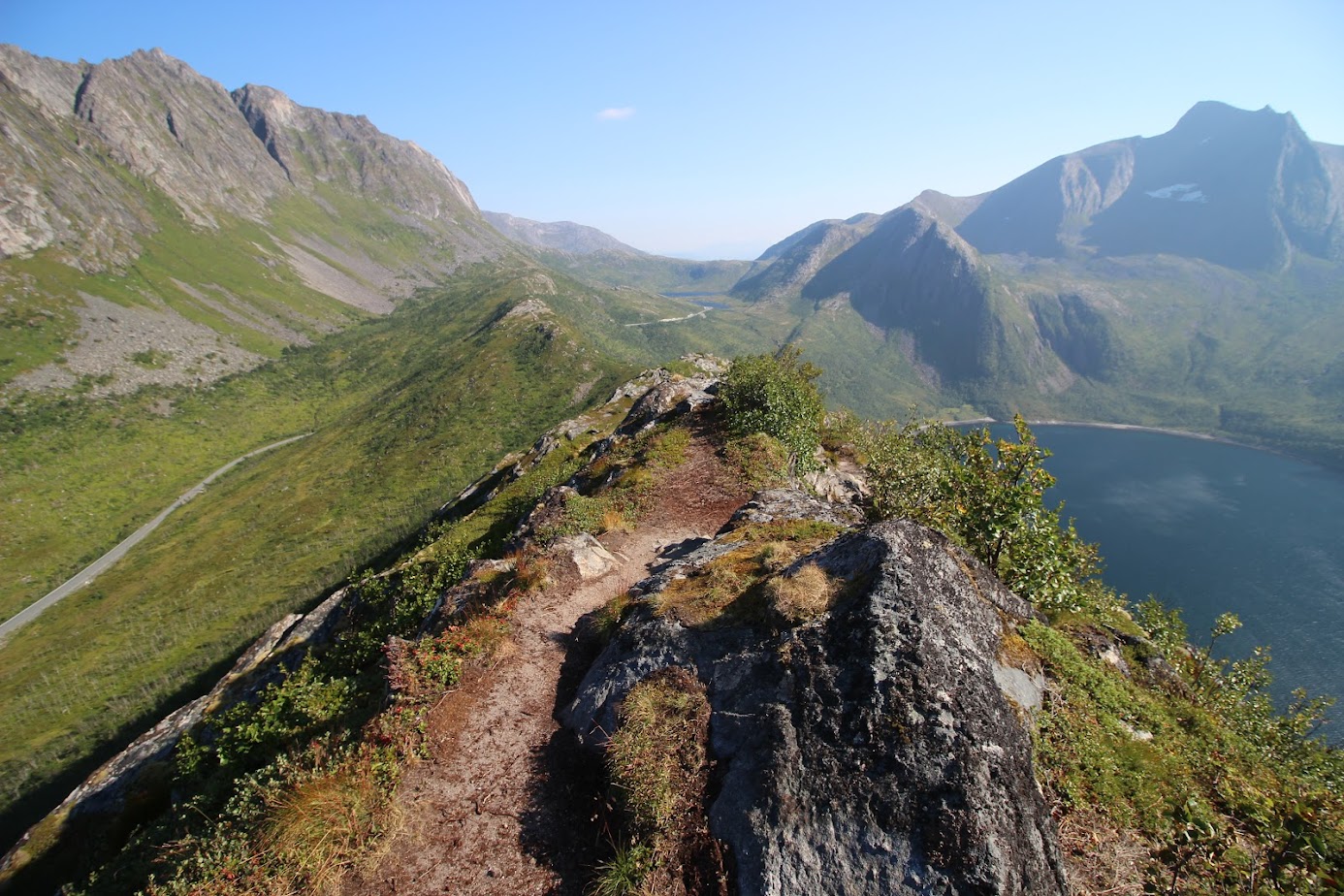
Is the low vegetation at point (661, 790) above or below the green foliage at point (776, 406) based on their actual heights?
below

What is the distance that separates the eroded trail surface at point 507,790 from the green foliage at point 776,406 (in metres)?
16.0

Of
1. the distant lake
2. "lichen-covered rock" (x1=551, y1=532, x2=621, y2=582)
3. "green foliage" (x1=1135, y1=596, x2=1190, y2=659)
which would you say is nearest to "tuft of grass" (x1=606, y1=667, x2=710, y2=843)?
"lichen-covered rock" (x1=551, y1=532, x2=621, y2=582)

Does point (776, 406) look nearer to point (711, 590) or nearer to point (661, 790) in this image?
point (711, 590)

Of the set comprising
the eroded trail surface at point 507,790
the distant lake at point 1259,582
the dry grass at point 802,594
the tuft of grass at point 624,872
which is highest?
the dry grass at point 802,594

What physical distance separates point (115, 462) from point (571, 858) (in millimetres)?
227010

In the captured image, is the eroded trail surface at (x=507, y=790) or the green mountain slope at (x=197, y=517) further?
the green mountain slope at (x=197, y=517)

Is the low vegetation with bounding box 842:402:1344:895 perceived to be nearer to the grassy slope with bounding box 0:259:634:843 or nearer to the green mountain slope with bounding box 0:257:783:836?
the green mountain slope with bounding box 0:257:783:836

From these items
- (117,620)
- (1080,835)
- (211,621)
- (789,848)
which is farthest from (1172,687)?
(117,620)

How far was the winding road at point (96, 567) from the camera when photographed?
118875mm

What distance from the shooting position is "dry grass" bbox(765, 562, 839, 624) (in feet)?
36.1

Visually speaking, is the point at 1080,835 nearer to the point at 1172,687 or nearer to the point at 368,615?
the point at 1172,687

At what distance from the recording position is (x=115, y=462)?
547 feet

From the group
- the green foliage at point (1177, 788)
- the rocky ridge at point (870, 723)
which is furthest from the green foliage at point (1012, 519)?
the rocky ridge at point (870, 723)

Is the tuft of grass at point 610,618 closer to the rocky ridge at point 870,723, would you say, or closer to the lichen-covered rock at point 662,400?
the rocky ridge at point 870,723
